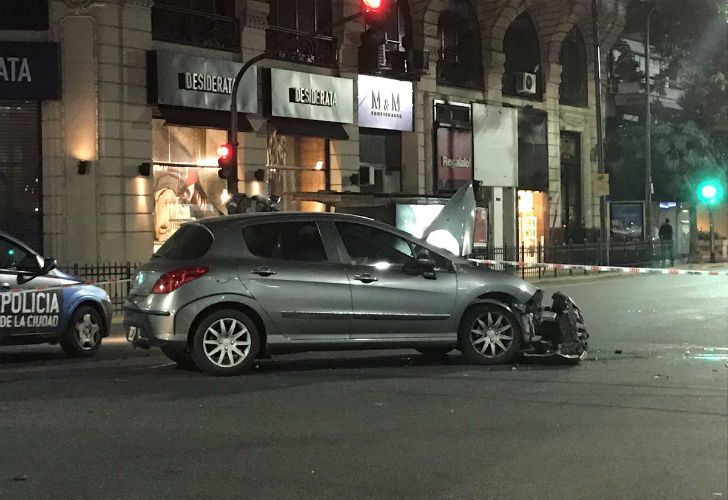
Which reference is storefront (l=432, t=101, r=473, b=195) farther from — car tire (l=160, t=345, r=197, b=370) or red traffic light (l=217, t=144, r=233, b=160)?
car tire (l=160, t=345, r=197, b=370)

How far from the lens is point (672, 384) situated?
9.13 meters

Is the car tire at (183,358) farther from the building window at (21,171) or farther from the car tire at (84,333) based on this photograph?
the building window at (21,171)

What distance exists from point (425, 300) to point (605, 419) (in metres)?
3.08

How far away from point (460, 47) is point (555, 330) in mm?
20561

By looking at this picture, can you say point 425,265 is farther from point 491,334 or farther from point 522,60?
point 522,60

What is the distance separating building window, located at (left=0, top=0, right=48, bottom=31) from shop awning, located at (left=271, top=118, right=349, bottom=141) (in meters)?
5.94

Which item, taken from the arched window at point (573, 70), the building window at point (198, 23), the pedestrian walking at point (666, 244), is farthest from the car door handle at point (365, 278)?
the pedestrian walking at point (666, 244)

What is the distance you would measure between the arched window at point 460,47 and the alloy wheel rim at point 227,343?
2024 centimetres

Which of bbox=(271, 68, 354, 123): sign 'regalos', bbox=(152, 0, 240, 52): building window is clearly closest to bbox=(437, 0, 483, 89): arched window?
bbox=(271, 68, 354, 123): sign 'regalos'

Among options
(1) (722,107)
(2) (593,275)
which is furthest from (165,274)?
(1) (722,107)

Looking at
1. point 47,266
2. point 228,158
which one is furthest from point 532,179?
point 47,266

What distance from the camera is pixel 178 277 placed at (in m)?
9.57

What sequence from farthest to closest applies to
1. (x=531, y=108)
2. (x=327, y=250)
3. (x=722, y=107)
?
(x=722, y=107)
(x=531, y=108)
(x=327, y=250)

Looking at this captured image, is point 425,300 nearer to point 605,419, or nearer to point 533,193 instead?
point 605,419
